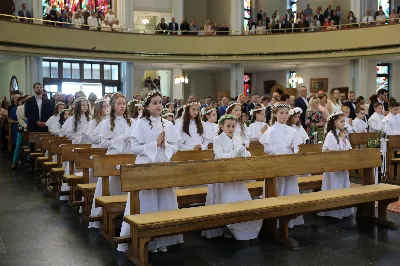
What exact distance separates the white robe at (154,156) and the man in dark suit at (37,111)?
7011mm

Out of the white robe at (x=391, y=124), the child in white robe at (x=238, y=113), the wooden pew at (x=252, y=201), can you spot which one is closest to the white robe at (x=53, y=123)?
the child in white robe at (x=238, y=113)

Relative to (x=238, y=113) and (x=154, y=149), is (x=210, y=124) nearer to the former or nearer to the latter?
(x=238, y=113)

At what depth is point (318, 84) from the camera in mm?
24688

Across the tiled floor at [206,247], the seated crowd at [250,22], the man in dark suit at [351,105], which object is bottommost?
the tiled floor at [206,247]

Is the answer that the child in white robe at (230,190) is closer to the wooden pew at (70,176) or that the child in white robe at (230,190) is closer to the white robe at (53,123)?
the wooden pew at (70,176)

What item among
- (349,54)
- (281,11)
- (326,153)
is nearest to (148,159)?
(326,153)

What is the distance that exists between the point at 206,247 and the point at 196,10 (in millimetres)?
24559

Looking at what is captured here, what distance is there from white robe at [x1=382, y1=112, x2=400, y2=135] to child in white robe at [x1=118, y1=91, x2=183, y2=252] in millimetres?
6758

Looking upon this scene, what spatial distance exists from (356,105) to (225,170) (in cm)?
827

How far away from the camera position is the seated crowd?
20.1 m

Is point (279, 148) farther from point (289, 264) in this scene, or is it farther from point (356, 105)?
point (356, 105)

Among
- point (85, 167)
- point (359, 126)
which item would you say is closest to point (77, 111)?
point (85, 167)

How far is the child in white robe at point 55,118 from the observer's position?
10717 millimetres

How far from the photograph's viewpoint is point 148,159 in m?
5.18
